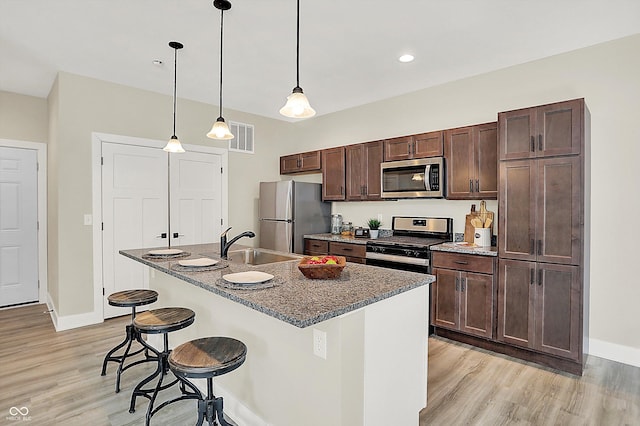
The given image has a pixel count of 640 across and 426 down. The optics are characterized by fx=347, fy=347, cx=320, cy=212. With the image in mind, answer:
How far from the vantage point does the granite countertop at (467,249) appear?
10.4 feet

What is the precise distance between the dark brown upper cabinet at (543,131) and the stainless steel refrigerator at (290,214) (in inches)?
103

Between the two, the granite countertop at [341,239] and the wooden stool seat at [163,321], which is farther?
the granite countertop at [341,239]

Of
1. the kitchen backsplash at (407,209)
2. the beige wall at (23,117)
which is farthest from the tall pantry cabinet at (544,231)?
the beige wall at (23,117)

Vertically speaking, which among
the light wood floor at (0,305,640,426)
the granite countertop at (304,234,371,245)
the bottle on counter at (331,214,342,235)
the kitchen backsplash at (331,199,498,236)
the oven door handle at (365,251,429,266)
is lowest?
the light wood floor at (0,305,640,426)

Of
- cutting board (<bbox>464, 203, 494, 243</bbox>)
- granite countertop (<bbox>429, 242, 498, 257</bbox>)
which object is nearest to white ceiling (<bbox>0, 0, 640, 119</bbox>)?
cutting board (<bbox>464, 203, 494, 243</bbox>)

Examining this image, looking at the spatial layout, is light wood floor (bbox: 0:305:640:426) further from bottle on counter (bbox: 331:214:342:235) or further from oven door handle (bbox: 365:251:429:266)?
bottle on counter (bbox: 331:214:342:235)

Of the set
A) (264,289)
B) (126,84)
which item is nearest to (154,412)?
(264,289)

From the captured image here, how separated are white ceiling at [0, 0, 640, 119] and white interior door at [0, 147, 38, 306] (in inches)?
41.3

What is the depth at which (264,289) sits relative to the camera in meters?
1.67

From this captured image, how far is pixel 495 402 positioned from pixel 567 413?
0.42 m

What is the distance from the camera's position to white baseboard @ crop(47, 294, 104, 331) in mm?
3766

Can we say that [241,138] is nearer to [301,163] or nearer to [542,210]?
[301,163]

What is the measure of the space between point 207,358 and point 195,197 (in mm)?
3472

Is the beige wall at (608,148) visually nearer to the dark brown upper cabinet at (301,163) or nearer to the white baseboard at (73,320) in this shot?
the dark brown upper cabinet at (301,163)
